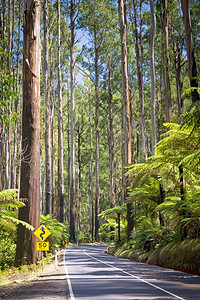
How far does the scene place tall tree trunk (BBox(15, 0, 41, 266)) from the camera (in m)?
14.2

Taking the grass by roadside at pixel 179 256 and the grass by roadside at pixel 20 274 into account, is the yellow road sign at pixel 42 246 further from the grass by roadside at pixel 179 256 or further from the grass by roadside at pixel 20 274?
the grass by roadside at pixel 179 256

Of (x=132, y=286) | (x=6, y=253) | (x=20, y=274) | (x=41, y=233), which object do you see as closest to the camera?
(x=132, y=286)

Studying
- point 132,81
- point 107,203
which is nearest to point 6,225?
point 132,81

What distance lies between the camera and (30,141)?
14.8m

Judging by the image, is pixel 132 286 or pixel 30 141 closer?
pixel 132 286

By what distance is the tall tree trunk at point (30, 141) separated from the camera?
46.5ft

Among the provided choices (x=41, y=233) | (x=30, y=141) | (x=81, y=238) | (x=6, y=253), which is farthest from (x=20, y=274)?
(x=81, y=238)

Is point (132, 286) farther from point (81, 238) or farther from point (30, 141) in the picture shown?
point (81, 238)

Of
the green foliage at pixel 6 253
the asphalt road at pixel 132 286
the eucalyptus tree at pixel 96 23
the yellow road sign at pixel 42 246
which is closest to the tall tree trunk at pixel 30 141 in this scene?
the yellow road sign at pixel 42 246

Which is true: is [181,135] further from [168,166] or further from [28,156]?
[28,156]

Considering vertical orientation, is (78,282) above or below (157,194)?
below

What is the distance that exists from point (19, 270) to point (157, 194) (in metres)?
7.98

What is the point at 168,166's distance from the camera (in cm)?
1561

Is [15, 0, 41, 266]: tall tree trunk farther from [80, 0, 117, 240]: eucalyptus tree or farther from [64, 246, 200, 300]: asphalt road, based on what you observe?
[80, 0, 117, 240]: eucalyptus tree
